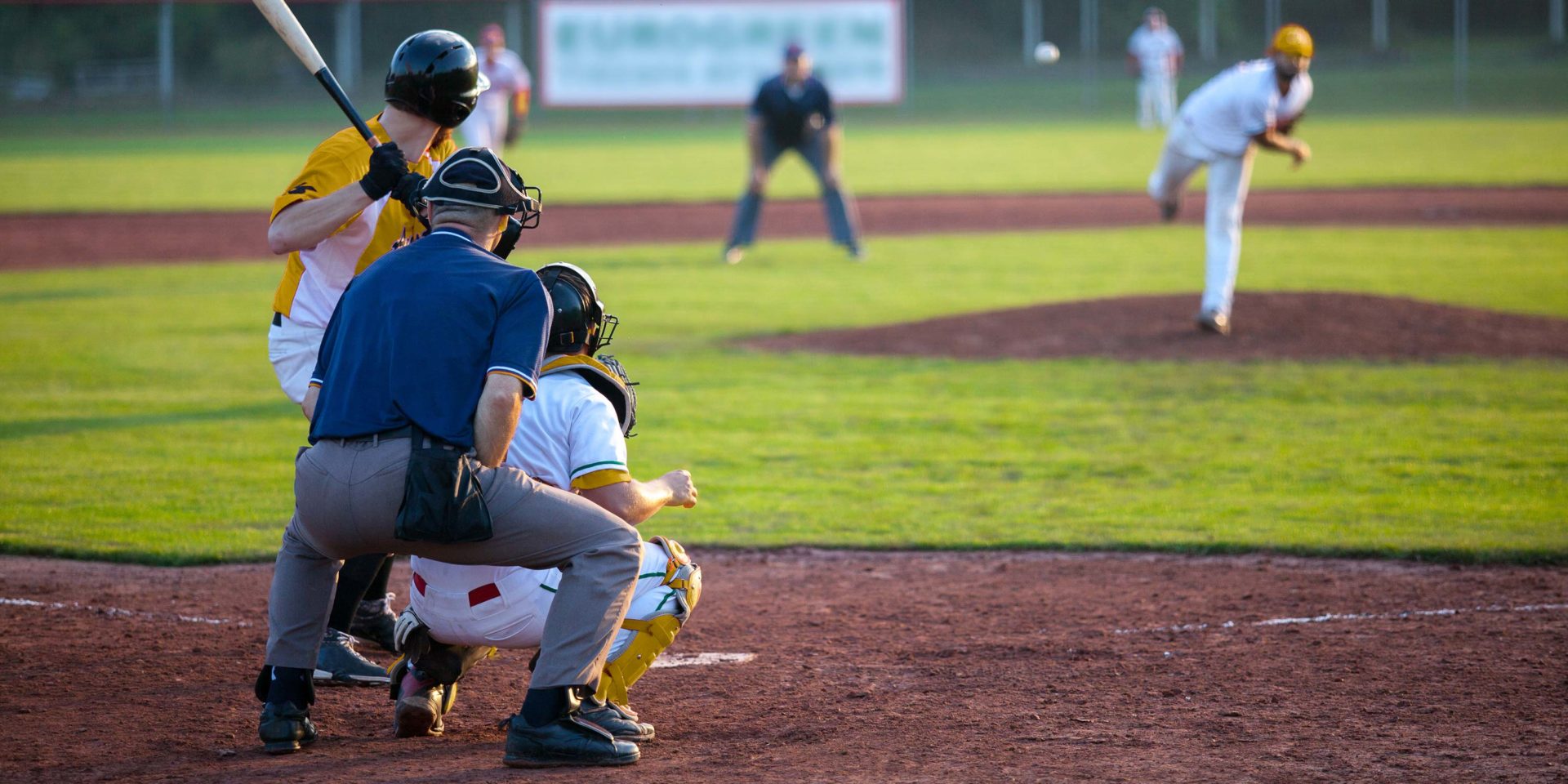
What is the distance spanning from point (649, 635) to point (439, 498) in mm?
904

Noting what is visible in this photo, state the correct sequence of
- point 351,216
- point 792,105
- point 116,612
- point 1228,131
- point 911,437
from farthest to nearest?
point 792,105 < point 1228,131 < point 911,437 < point 116,612 < point 351,216

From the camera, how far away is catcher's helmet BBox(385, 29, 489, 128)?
16.1 feet

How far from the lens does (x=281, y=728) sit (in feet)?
13.8

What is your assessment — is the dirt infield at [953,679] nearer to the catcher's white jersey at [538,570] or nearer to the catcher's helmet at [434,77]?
the catcher's white jersey at [538,570]

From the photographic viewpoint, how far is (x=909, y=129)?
125 feet

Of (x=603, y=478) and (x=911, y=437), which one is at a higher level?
(x=603, y=478)

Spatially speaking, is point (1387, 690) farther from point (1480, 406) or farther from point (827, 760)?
point (1480, 406)

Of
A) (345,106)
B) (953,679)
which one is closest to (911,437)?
(953,679)

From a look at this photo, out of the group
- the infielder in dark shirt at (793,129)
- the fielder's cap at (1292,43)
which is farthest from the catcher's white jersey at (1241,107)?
the infielder in dark shirt at (793,129)

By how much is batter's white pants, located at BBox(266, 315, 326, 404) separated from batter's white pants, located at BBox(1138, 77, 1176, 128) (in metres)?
32.4

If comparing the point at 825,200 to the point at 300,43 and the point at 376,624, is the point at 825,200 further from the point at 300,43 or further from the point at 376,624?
the point at 376,624

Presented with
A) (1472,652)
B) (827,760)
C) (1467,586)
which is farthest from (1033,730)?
(1467,586)

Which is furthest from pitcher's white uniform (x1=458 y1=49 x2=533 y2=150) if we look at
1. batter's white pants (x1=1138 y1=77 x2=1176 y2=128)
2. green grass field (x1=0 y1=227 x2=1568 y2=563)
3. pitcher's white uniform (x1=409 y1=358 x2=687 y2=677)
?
pitcher's white uniform (x1=409 y1=358 x2=687 y2=677)

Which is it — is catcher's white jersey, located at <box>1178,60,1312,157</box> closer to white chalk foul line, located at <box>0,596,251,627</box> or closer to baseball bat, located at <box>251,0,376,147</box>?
baseball bat, located at <box>251,0,376,147</box>
